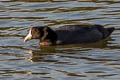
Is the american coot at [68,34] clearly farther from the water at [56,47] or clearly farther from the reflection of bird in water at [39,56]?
the reflection of bird in water at [39,56]

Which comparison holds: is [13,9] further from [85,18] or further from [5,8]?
[85,18]

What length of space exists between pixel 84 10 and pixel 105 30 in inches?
104

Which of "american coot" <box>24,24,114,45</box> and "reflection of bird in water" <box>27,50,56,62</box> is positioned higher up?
"american coot" <box>24,24,114,45</box>

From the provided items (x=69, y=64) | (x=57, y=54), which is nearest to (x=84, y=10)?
(x=57, y=54)

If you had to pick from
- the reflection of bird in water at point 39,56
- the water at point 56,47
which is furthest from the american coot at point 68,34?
the reflection of bird in water at point 39,56

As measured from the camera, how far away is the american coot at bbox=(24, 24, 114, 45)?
16.8 meters

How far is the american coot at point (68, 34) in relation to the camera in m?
16.8

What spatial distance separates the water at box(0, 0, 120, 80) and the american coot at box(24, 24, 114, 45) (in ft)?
0.76

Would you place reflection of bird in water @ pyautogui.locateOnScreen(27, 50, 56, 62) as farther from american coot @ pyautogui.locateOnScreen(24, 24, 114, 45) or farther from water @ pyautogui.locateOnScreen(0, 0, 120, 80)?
american coot @ pyautogui.locateOnScreen(24, 24, 114, 45)

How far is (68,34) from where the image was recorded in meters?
16.8

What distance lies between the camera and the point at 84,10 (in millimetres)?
19641

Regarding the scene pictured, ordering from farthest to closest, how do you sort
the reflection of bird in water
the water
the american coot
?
the american coot → the reflection of bird in water → the water

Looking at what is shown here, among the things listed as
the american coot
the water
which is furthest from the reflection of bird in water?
the american coot

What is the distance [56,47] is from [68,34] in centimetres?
54
